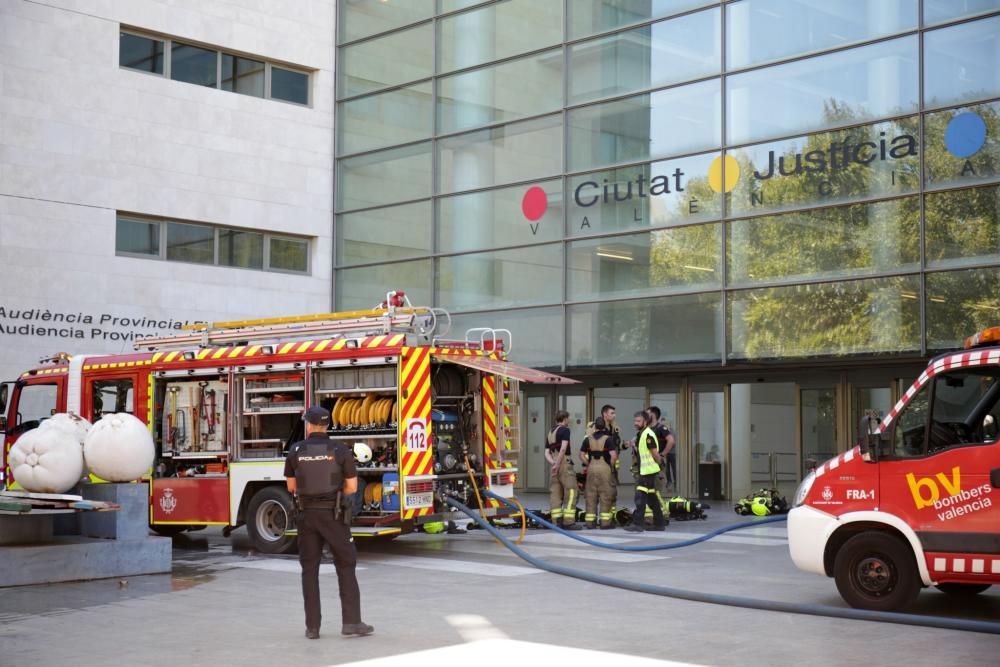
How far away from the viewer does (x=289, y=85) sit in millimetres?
28312

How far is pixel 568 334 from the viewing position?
23.7 m

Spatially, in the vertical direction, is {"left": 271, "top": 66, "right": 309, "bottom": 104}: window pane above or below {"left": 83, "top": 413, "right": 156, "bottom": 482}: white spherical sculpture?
above

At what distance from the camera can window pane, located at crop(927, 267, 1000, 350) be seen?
1838 centimetres

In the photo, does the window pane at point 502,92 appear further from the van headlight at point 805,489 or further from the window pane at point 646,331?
the van headlight at point 805,489

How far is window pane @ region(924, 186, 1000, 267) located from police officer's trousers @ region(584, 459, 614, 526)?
6.19 meters

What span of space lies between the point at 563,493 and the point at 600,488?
110 centimetres

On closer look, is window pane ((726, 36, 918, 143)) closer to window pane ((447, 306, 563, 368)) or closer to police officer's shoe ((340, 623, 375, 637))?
window pane ((447, 306, 563, 368))

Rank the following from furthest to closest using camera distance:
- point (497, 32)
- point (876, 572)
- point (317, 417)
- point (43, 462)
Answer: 1. point (497, 32)
2. point (43, 462)
3. point (876, 572)
4. point (317, 417)

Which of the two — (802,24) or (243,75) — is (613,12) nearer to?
(802,24)

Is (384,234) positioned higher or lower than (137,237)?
higher

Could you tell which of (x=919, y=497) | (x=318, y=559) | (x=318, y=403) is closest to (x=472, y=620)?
(x=318, y=559)

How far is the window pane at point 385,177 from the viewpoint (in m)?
26.8

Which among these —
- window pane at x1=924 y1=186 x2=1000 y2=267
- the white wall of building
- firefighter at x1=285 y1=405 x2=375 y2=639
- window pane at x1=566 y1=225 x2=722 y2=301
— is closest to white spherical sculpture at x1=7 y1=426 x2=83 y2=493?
firefighter at x1=285 y1=405 x2=375 y2=639

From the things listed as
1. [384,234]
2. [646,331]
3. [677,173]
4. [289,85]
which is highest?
[289,85]
